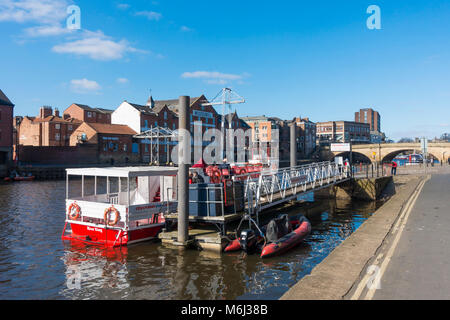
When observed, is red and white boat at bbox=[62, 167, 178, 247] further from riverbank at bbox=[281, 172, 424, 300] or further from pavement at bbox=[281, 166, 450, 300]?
pavement at bbox=[281, 166, 450, 300]

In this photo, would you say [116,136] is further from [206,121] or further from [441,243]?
[441,243]

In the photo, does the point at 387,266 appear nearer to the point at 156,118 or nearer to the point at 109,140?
the point at 109,140

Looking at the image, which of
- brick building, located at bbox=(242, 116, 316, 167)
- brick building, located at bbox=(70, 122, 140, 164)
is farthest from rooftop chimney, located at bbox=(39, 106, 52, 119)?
brick building, located at bbox=(242, 116, 316, 167)

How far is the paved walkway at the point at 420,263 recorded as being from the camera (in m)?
6.62

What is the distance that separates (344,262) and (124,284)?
6.50 m

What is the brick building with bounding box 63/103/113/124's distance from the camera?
7819 centimetres

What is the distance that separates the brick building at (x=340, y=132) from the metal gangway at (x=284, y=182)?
105m

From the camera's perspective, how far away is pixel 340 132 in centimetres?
13188

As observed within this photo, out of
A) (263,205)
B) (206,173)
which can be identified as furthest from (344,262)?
(206,173)

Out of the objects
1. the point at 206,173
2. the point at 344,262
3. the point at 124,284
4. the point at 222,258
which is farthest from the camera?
the point at 206,173

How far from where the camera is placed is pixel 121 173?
46.4 ft

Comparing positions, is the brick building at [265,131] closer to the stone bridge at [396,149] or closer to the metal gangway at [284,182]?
the stone bridge at [396,149]

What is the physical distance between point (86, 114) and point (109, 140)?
18.5 metres

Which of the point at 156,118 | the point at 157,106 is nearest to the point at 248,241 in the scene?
the point at 156,118
